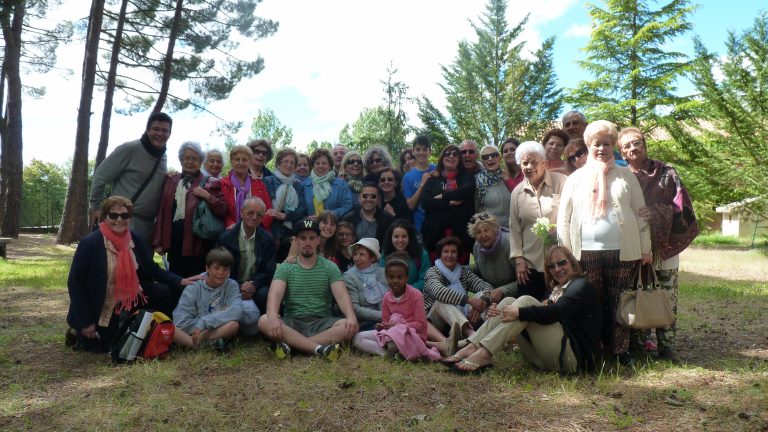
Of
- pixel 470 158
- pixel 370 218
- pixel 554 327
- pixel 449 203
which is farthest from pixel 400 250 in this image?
pixel 554 327

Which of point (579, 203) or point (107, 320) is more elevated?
point (579, 203)

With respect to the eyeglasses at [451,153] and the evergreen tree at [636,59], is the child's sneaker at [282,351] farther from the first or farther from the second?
the evergreen tree at [636,59]

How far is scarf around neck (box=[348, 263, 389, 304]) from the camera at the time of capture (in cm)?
536

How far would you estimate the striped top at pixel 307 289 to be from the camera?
5.11 metres

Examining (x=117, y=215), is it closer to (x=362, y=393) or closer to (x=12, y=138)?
(x=362, y=393)

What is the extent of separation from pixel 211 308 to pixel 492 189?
3.11 m

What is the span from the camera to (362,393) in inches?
152

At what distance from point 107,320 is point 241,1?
50.5ft

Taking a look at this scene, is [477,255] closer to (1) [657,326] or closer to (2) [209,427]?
(1) [657,326]

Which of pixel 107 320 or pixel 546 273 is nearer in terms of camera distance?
pixel 546 273

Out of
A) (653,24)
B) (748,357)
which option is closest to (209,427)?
(748,357)

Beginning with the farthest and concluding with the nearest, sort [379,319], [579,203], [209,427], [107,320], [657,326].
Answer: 1. [379,319]
2. [107,320]
3. [579,203]
4. [657,326]
5. [209,427]

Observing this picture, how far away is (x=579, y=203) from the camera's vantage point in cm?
446

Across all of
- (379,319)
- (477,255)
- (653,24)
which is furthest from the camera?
(653,24)
